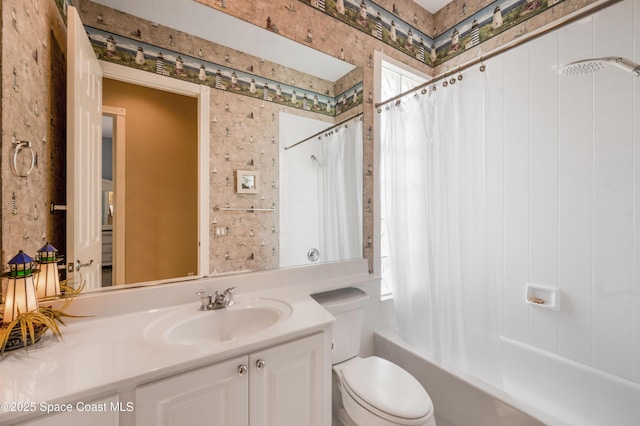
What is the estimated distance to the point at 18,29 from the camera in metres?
0.82

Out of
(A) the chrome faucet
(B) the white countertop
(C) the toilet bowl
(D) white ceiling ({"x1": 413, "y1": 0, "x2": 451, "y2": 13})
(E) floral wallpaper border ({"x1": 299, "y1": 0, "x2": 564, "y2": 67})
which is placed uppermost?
(D) white ceiling ({"x1": 413, "y1": 0, "x2": 451, "y2": 13})

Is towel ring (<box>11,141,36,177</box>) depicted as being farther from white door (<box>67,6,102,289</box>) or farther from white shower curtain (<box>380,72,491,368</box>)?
white shower curtain (<box>380,72,491,368</box>)

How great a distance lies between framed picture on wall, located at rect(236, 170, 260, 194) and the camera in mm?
1358

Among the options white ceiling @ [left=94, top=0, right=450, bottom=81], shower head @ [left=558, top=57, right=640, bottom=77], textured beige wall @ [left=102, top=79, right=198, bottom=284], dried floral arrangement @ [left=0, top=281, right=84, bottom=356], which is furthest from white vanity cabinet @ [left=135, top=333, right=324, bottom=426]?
shower head @ [left=558, top=57, right=640, bottom=77]

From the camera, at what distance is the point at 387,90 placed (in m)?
2.14

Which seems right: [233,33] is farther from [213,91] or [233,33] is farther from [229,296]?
[229,296]

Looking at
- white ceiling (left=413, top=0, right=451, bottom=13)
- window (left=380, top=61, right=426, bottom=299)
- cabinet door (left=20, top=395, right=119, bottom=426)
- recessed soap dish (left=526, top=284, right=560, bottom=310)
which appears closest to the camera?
cabinet door (left=20, top=395, right=119, bottom=426)

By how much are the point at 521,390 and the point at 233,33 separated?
8.83ft

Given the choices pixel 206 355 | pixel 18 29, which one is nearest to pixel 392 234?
pixel 206 355

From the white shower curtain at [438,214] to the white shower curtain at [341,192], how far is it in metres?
0.23

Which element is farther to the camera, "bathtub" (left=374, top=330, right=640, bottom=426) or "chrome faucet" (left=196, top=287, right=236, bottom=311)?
"bathtub" (left=374, top=330, right=640, bottom=426)

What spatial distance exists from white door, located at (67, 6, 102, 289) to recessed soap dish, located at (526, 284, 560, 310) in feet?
7.80

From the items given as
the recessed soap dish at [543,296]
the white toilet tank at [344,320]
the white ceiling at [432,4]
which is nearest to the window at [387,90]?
the white toilet tank at [344,320]

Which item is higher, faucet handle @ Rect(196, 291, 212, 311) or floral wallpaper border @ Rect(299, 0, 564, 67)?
floral wallpaper border @ Rect(299, 0, 564, 67)
